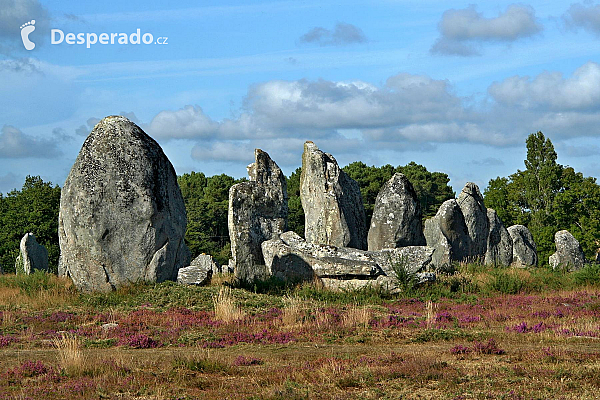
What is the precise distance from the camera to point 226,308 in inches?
677

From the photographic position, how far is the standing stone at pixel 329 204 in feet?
90.9

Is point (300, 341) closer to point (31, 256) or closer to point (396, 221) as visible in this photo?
point (396, 221)

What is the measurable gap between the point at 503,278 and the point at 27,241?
25.0m

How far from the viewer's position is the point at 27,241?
1452 inches

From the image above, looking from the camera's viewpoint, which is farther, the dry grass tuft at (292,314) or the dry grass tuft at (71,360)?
the dry grass tuft at (292,314)

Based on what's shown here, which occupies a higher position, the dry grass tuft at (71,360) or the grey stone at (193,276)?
the grey stone at (193,276)

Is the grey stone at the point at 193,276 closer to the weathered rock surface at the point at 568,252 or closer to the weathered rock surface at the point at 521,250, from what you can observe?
the weathered rock surface at the point at 568,252

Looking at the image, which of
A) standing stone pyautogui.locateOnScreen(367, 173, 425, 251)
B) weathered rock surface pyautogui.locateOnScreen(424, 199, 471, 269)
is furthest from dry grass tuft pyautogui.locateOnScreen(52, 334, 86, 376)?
weathered rock surface pyautogui.locateOnScreen(424, 199, 471, 269)

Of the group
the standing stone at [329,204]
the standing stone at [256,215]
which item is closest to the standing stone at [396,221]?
the standing stone at [329,204]

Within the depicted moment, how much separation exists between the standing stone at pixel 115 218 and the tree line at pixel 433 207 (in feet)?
94.7

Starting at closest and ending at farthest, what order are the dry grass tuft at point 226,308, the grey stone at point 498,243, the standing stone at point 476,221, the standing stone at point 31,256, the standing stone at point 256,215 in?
the dry grass tuft at point 226,308 → the standing stone at point 256,215 → the standing stone at point 476,221 → the standing stone at point 31,256 → the grey stone at point 498,243

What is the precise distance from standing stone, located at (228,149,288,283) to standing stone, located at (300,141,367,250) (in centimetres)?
175

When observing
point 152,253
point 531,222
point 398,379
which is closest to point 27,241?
point 152,253

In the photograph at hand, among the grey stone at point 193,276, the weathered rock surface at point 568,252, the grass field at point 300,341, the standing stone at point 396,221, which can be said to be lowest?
the grass field at point 300,341
